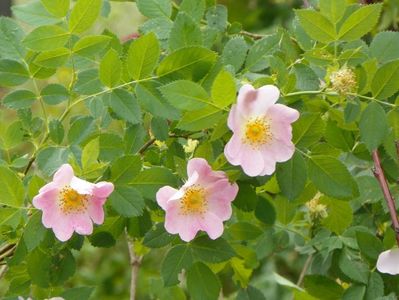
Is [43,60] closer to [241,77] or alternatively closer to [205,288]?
[241,77]

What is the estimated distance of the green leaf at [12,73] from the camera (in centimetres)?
109

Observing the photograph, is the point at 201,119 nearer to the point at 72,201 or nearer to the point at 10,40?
the point at 72,201

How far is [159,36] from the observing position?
1.16 meters

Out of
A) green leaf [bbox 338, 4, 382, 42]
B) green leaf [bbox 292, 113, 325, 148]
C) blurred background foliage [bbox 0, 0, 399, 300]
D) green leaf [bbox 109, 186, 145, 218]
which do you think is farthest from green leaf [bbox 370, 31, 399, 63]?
blurred background foliage [bbox 0, 0, 399, 300]

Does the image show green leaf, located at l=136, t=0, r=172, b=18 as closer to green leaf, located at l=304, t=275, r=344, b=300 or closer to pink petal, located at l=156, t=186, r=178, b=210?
pink petal, located at l=156, t=186, r=178, b=210

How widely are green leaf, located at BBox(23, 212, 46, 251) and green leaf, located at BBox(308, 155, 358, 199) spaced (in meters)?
0.33

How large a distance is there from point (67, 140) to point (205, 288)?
260 millimetres

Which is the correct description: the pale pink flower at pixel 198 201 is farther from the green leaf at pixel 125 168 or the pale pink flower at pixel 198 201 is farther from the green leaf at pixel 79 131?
the green leaf at pixel 79 131

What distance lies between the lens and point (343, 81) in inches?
39.2

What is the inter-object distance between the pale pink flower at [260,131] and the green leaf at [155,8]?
30cm

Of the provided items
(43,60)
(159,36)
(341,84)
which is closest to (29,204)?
(43,60)

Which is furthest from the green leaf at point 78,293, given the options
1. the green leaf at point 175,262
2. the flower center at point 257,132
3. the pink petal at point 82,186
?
the flower center at point 257,132

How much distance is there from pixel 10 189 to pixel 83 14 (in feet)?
0.77

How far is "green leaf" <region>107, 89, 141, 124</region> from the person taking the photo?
1024 mm
